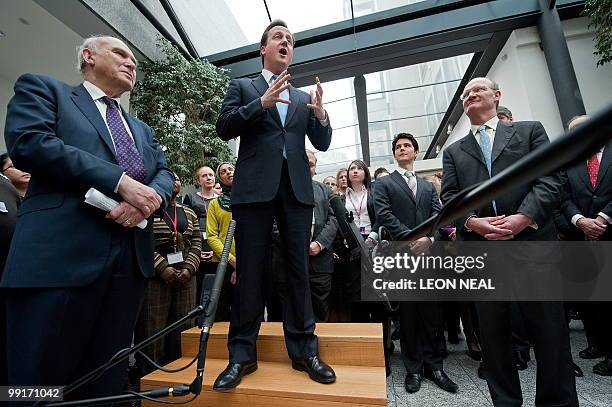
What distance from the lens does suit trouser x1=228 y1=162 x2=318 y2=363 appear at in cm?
138

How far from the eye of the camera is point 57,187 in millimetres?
1007

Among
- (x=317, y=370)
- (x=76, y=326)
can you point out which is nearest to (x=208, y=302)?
(x=76, y=326)

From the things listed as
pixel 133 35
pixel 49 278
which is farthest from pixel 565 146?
pixel 133 35

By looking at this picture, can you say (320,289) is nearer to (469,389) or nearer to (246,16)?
(469,389)

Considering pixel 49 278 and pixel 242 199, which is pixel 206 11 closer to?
pixel 242 199

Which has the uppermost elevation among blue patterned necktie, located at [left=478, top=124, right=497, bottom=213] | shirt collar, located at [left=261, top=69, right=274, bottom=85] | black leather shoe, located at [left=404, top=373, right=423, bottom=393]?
shirt collar, located at [left=261, top=69, right=274, bottom=85]

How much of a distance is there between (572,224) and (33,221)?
10.6 feet

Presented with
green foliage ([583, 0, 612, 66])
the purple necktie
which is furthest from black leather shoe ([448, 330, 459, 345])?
green foliage ([583, 0, 612, 66])

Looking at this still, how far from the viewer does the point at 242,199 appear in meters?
1.40

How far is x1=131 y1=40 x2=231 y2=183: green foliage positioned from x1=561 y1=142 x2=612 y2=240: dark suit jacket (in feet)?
14.2

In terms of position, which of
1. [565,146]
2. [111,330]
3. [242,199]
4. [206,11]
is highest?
[206,11]

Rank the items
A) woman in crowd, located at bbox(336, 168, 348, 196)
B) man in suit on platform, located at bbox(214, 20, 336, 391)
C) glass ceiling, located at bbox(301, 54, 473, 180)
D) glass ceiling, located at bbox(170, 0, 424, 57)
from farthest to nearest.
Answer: glass ceiling, located at bbox(301, 54, 473, 180)
glass ceiling, located at bbox(170, 0, 424, 57)
woman in crowd, located at bbox(336, 168, 348, 196)
man in suit on platform, located at bbox(214, 20, 336, 391)

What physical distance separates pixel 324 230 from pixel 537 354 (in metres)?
1.51

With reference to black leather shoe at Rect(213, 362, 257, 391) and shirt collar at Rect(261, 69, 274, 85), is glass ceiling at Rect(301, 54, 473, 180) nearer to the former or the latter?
shirt collar at Rect(261, 69, 274, 85)
